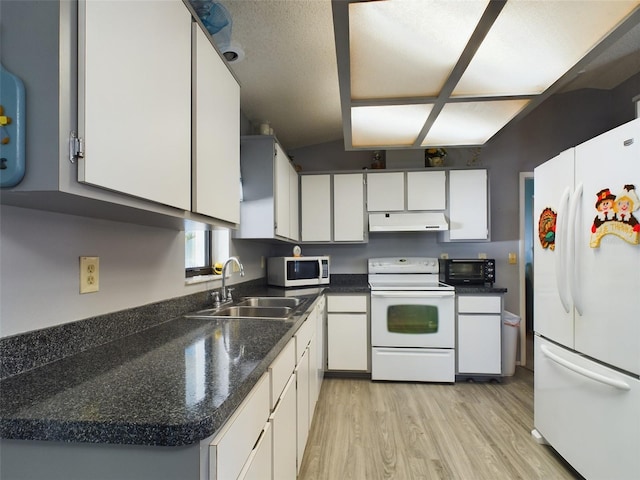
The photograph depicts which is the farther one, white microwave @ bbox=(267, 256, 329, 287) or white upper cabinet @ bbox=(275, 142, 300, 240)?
white microwave @ bbox=(267, 256, 329, 287)

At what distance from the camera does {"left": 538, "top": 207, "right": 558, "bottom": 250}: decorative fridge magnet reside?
1.82 meters

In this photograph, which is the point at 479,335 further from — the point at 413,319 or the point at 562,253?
the point at 562,253

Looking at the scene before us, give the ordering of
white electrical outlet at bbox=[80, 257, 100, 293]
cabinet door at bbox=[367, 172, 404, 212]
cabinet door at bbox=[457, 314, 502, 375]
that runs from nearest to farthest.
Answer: white electrical outlet at bbox=[80, 257, 100, 293]
cabinet door at bbox=[457, 314, 502, 375]
cabinet door at bbox=[367, 172, 404, 212]

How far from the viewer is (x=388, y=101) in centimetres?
182

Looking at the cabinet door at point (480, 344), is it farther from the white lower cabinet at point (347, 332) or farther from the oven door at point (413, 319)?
the white lower cabinet at point (347, 332)

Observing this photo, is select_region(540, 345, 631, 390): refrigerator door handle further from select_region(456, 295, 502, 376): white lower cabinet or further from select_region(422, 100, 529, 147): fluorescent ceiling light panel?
select_region(422, 100, 529, 147): fluorescent ceiling light panel

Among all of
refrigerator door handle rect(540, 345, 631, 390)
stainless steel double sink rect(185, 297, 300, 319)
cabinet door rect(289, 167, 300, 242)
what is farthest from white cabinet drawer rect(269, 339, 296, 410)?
cabinet door rect(289, 167, 300, 242)

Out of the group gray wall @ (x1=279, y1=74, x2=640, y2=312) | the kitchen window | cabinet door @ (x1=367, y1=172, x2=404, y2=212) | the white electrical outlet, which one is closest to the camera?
the white electrical outlet

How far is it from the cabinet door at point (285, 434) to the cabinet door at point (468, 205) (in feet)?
7.93

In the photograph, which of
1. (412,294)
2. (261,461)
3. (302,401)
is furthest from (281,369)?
(412,294)

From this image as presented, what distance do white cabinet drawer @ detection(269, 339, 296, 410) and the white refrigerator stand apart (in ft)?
4.59

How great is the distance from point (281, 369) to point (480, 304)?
2.28 meters

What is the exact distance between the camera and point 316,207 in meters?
3.43

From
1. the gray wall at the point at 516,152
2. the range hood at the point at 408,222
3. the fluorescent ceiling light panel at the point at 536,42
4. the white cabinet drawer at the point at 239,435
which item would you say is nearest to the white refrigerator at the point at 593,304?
the fluorescent ceiling light panel at the point at 536,42
